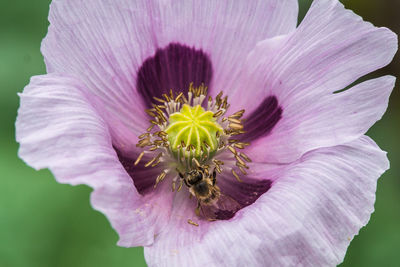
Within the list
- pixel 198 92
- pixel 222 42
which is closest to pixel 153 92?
pixel 198 92

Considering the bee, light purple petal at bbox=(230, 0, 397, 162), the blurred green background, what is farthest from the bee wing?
the blurred green background

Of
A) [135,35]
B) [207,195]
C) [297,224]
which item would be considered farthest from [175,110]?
[297,224]

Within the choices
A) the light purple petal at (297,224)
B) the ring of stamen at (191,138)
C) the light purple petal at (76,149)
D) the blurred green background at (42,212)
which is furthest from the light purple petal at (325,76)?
the blurred green background at (42,212)

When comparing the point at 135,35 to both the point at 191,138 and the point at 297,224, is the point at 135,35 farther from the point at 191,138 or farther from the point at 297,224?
the point at 297,224

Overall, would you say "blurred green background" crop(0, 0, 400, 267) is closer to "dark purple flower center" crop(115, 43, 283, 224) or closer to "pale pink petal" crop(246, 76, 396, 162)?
"dark purple flower center" crop(115, 43, 283, 224)

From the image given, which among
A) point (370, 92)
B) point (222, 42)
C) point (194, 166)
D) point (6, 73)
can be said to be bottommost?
point (6, 73)

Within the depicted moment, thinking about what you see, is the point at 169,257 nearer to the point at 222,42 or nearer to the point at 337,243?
the point at 337,243
